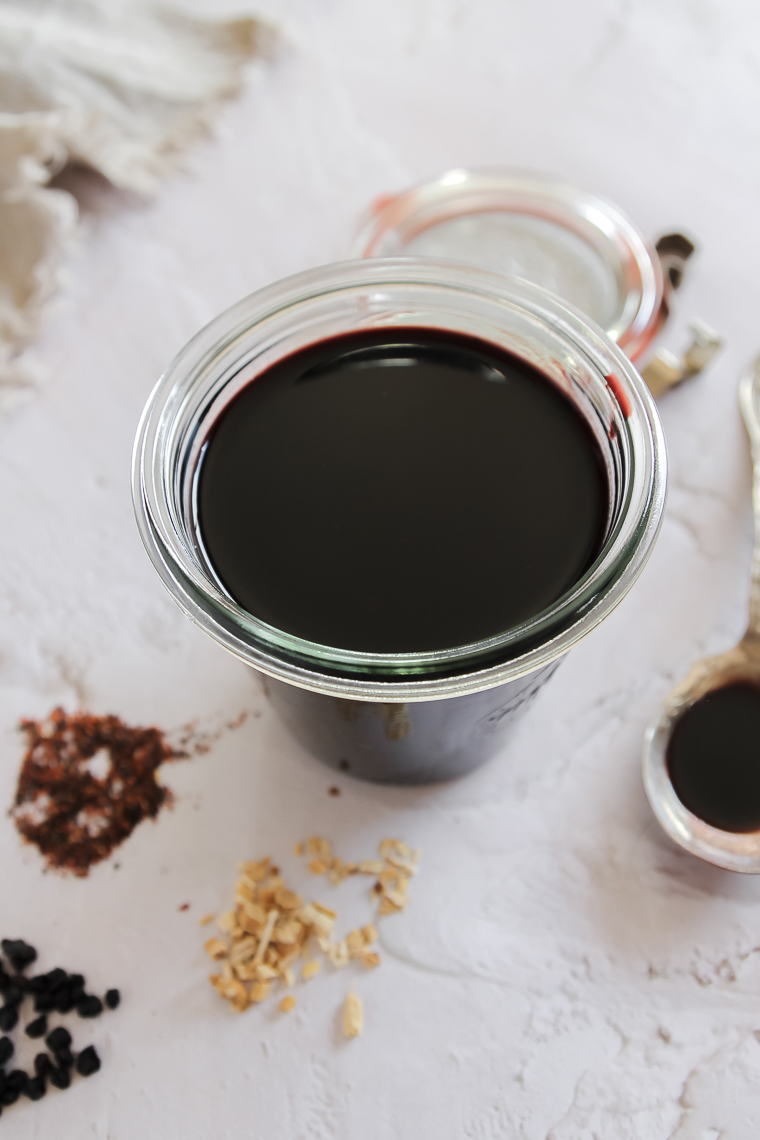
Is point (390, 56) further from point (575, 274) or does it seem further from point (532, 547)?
point (532, 547)

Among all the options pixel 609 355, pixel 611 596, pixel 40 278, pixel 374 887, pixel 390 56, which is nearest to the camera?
pixel 611 596

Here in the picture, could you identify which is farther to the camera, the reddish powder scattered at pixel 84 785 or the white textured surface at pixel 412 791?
the reddish powder scattered at pixel 84 785

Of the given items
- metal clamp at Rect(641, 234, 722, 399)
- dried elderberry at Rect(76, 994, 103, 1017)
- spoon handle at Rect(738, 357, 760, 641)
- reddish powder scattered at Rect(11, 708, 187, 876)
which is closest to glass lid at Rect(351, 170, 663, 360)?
metal clamp at Rect(641, 234, 722, 399)

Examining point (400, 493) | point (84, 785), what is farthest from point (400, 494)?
point (84, 785)

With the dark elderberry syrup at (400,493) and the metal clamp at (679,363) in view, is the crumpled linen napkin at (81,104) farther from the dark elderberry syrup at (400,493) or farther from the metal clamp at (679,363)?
the metal clamp at (679,363)

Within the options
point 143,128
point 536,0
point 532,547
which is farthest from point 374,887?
point 536,0

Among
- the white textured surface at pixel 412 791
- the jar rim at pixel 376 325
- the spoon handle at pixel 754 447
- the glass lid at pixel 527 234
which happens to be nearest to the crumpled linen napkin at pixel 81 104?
the white textured surface at pixel 412 791

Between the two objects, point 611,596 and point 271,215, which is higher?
point 611,596
